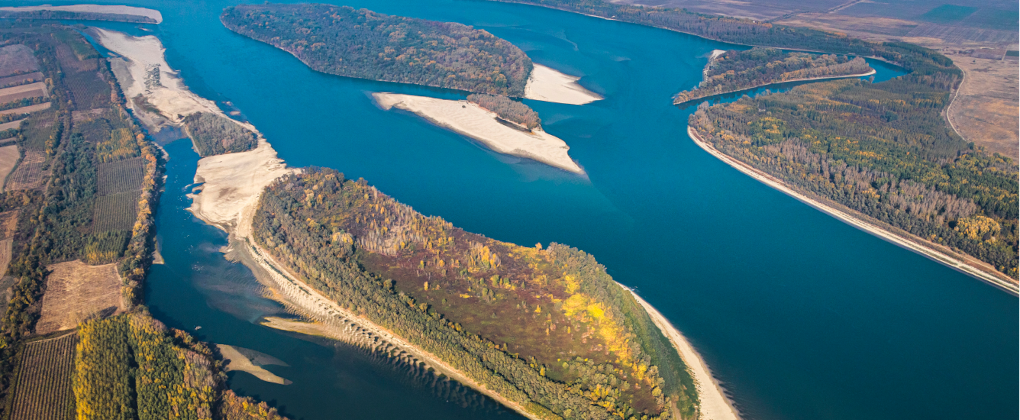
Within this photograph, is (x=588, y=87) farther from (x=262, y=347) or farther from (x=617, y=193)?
(x=262, y=347)

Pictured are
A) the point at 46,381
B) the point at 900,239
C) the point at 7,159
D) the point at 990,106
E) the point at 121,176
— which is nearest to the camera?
the point at 46,381

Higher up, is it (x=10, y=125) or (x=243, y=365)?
(x=10, y=125)

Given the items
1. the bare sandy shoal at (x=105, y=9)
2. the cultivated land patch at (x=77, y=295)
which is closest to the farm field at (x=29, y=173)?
the cultivated land patch at (x=77, y=295)

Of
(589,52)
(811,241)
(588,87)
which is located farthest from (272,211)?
(589,52)

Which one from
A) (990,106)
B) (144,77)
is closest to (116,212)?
(144,77)

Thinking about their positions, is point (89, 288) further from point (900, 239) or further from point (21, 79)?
point (900, 239)

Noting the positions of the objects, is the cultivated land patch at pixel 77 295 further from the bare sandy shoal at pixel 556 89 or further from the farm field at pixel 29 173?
the bare sandy shoal at pixel 556 89

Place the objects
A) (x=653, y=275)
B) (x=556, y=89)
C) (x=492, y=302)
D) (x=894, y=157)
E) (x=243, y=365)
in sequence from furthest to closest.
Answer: (x=556, y=89), (x=894, y=157), (x=653, y=275), (x=492, y=302), (x=243, y=365)
